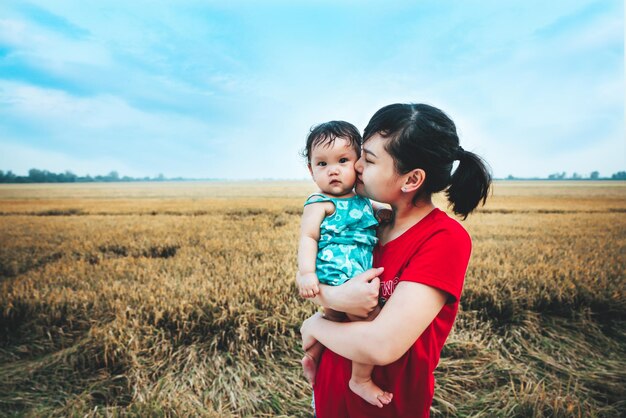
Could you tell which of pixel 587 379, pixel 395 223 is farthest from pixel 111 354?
pixel 587 379

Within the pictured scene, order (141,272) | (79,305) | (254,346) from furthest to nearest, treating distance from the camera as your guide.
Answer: (141,272)
(79,305)
(254,346)

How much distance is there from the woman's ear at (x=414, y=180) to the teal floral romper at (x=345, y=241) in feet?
1.07

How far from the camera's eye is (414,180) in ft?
4.72

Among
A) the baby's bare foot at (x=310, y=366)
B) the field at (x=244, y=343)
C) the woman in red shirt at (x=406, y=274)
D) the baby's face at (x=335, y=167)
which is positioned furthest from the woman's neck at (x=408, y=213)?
the field at (x=244, y=343)

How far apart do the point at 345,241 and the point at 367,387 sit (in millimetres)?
643

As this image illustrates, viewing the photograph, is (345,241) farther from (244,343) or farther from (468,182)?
(244,343)

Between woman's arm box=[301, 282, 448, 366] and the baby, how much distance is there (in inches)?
10.1

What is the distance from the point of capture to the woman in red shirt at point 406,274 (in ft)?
4.02

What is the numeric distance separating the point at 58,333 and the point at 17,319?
78cm

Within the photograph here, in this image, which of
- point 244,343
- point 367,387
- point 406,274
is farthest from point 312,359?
point 244,343

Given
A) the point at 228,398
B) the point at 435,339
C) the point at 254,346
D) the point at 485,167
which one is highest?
the point at 485,167

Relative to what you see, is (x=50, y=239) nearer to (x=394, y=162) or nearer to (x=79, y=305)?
(x=79, y=305)

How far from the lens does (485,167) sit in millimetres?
1586

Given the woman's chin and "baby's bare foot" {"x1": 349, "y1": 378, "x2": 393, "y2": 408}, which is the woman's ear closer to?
the woman's chin
